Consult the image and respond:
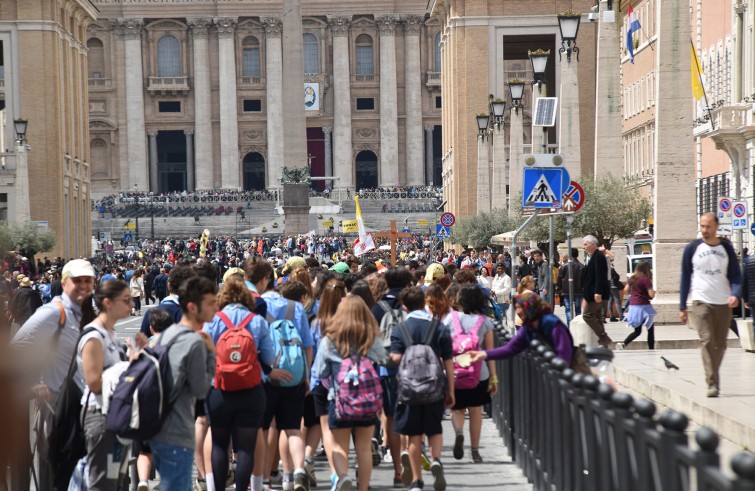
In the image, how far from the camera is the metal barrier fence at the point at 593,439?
13.0 feet

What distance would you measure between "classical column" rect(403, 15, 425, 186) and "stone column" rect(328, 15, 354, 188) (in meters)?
4.49

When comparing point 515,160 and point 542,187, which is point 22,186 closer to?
point 515,160

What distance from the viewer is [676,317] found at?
19266mm

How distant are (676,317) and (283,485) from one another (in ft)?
35.6

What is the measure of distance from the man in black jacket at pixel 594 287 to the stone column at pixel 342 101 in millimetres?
90707

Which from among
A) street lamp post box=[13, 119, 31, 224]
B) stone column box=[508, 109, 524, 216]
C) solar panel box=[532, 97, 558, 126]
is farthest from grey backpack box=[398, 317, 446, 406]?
street lamp post box=[13, 119, 31, 224]

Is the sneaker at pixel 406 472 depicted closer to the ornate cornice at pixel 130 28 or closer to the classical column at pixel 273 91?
the classical column at pixel 273 91

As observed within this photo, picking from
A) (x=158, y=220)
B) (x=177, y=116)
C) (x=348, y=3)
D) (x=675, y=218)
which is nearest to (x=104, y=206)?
(x=158, y=220)

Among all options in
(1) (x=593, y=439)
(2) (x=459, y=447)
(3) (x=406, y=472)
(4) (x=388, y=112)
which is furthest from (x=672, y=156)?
(4) (x=388, y=112)

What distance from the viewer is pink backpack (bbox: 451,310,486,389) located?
10.4 metres

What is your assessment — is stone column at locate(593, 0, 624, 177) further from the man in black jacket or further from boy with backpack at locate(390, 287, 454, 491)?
boy with backpack at locate(390, 287, 454, 491)

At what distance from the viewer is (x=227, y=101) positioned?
107m

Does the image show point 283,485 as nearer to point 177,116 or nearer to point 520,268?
point 520,268

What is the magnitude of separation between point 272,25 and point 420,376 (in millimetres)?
100477
